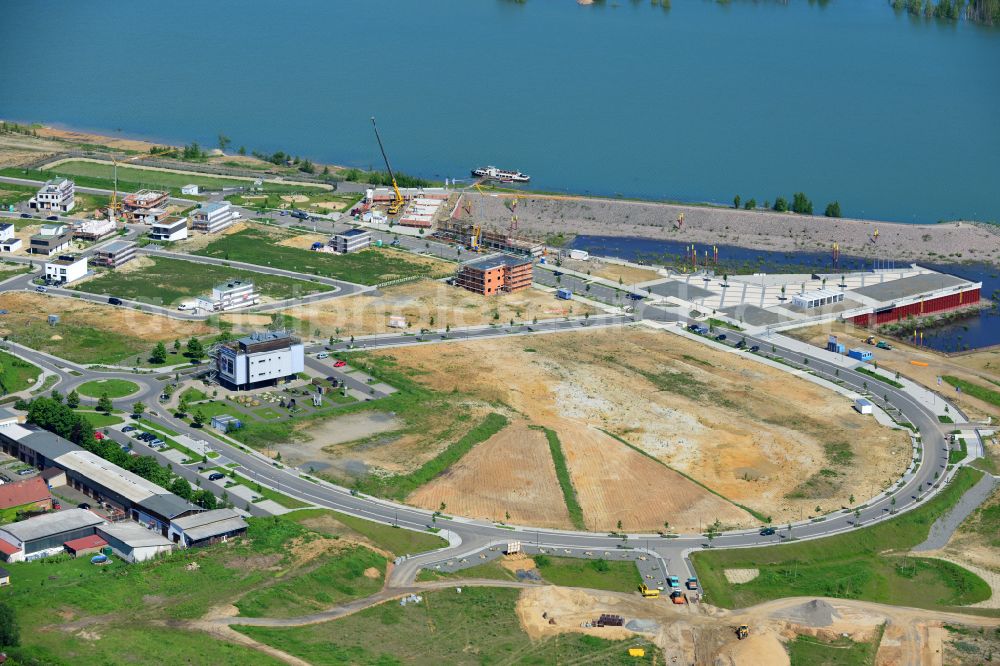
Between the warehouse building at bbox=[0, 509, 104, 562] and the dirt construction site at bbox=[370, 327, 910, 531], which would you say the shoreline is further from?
the warehouse building at bbox=[0, 509, 104, 562]

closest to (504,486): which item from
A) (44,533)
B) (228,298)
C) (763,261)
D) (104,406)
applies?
(44,533)

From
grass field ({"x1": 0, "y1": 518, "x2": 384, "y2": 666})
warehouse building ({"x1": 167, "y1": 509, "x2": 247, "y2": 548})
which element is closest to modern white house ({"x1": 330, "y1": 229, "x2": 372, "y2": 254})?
grass field ({"x1": 0, "y1": 518, "x2": 384, "y2": 666})

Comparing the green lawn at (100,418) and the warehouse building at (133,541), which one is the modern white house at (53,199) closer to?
the green lawn at (100,418)

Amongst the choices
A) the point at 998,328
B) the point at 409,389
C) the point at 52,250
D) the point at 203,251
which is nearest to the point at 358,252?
the point at 203,251

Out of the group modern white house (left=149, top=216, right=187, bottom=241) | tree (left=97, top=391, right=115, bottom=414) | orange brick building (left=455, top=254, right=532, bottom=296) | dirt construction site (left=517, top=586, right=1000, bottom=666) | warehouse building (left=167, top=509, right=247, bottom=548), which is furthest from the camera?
modern white house (left=149, top=216, right=187, bottom=241)

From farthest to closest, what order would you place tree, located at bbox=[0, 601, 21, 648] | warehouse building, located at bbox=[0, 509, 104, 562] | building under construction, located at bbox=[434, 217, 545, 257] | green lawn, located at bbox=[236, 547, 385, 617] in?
1. building under construction, located at bbox=[434, 217, 545, 257]
2. warehouse building, located at bbox=[0, 509, 104, 562]
3. green lawn, located at bbox=[236, 547, 385, 617]
4. tree, located at bbox=[0, 601, 21, 648]

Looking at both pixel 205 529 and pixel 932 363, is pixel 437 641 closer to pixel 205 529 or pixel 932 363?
pixel 205 529
